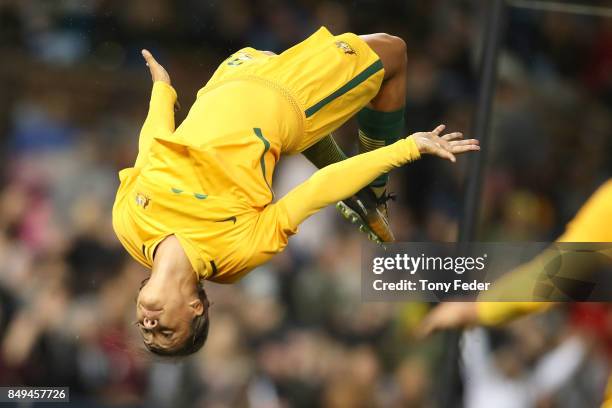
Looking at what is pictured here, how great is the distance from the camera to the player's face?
2459 millimetres

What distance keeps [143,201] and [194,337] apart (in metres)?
0.31

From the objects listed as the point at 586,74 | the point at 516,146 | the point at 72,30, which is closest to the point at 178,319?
the point at 72,30

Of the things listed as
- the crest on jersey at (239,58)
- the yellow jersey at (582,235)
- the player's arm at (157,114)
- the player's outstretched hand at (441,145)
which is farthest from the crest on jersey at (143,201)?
the yellow jersey at (582,235)

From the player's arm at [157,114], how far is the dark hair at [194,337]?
34 centimetres

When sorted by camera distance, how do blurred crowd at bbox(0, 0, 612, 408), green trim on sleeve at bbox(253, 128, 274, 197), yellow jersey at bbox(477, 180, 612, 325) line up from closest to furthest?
yellow jersey at bbox(477, 180, 612, 325) → green trim on sleeve at bbox(253, 128, 274, 197) → blurred crowd at bbox(0, 0, 612, 408)

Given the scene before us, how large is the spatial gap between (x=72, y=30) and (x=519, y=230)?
176cm

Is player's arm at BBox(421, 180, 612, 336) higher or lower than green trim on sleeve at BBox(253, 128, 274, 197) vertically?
higher

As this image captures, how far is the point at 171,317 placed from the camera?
247 centimetres

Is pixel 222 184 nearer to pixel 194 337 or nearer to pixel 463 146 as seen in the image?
pixel 194 337

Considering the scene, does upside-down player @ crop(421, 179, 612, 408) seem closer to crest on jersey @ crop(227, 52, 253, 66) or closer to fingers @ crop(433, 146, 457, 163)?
fingers @ crop(433, 146, 457, 163)

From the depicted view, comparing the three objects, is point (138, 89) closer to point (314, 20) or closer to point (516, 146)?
point (314, 20)

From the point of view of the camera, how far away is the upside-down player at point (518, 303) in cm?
194

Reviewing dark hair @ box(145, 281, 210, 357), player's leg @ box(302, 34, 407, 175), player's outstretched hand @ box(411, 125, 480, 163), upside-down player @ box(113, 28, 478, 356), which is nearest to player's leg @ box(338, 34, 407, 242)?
player's leg @ box(302, 34, 407, 175)

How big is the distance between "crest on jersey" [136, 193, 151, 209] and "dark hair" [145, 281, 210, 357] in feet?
0.66
